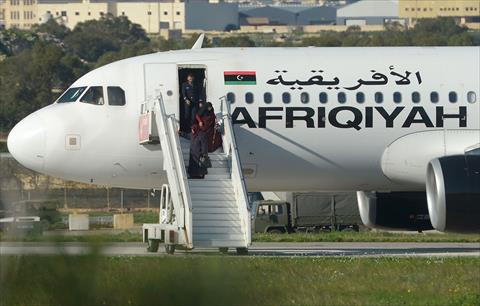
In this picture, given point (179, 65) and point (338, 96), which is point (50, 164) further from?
point (338, 96)

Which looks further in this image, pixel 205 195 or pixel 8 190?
pixel 205 195

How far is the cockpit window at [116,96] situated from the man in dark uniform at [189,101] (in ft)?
4.57

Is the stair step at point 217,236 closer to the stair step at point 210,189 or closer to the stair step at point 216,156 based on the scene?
the stair step at point 210,189

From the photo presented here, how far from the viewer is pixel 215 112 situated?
3231cm

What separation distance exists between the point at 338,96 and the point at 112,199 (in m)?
47.1

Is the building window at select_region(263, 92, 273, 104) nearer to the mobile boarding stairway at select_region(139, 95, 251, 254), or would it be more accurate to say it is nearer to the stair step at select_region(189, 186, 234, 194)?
the mobile boarding stairway at select_region(139, 95, 251, 254)

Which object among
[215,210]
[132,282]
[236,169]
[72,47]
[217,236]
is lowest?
[72,47]

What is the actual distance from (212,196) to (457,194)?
4.88 meters

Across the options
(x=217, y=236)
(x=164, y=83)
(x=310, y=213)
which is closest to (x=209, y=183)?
(x=217, y=236)

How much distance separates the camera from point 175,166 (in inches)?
1214

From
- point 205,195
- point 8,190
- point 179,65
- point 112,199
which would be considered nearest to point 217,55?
point 179,65

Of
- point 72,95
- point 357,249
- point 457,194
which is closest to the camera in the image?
point 457,194

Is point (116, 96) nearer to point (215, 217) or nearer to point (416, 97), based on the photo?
point (215, 217)

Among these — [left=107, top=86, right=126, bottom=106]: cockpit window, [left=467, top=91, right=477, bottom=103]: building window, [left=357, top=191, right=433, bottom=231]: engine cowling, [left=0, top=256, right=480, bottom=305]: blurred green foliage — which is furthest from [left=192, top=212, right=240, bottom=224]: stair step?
[left=0, top=256, right=480, bottom=305]: blurred green foliage
